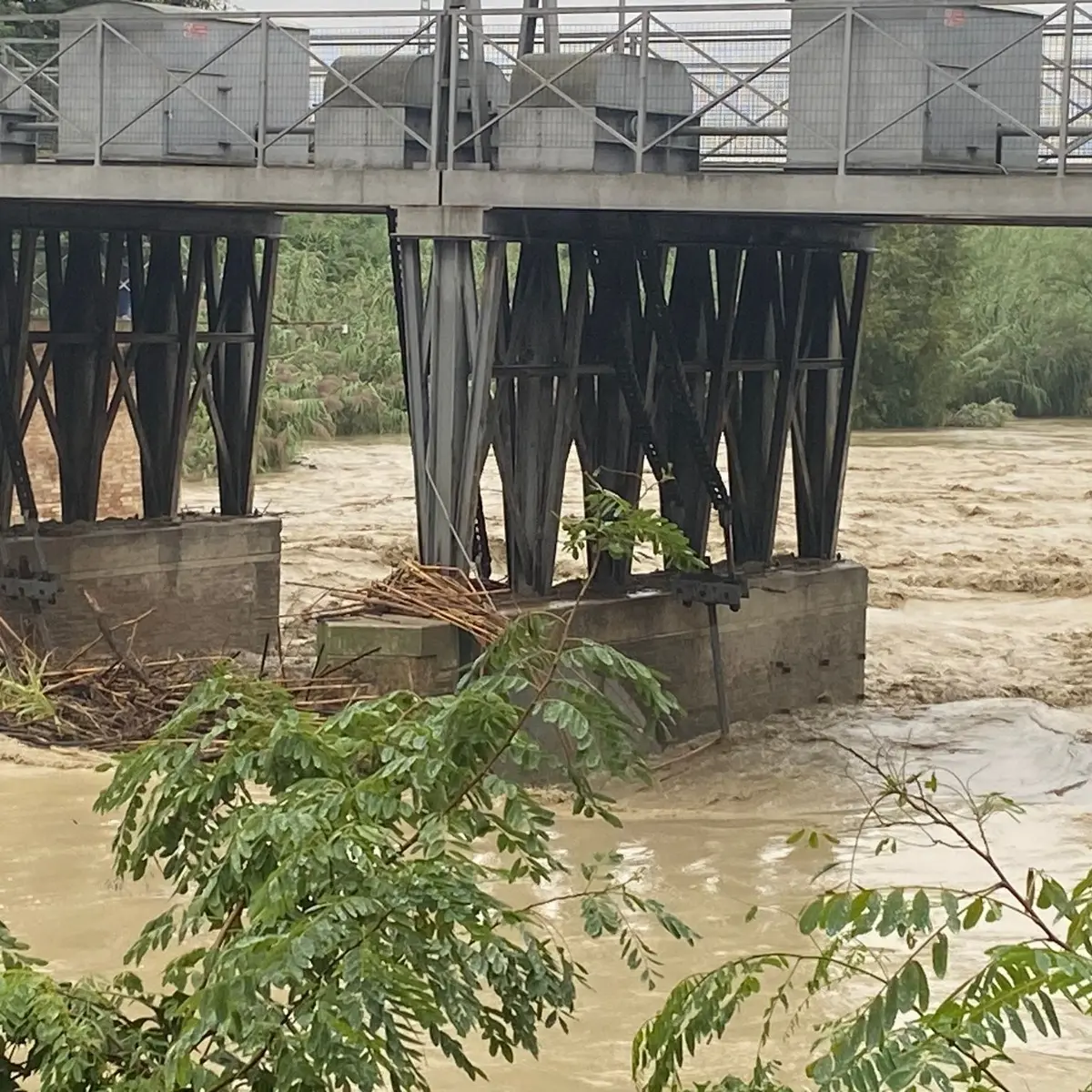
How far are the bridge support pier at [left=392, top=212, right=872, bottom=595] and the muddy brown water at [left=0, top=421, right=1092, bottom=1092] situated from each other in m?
2.17

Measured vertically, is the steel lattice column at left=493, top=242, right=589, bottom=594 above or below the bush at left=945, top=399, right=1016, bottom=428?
above

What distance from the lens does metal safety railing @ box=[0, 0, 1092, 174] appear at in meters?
14.9

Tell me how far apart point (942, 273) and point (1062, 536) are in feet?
57.1

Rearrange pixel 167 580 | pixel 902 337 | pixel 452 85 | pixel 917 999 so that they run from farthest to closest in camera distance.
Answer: pixel 902 337, pixel 167 580, pixel 452 85, pixel 917 999

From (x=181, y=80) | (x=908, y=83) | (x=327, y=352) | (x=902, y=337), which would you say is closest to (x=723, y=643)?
(x=908, y=83)

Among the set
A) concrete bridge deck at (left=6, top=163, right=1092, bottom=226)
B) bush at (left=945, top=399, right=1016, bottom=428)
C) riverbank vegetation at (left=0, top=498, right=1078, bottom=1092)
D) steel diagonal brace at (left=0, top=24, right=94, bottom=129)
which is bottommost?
bush at (left=945, top=399, right=1016, bottom=428)

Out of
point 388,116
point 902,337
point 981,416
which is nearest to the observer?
point 388,116

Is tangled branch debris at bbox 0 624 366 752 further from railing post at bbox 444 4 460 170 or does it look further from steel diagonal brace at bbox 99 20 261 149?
steel diagonal brace at bbox 99 20 261 149

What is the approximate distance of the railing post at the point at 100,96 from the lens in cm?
1683

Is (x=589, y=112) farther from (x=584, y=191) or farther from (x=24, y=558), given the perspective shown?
(x=24, y=558)

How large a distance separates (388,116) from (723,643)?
209 inches

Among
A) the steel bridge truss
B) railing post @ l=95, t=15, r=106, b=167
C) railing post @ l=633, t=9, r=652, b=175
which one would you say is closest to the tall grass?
the steel bridge truss

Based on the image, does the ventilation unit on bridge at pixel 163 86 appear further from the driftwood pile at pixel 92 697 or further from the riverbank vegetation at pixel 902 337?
the riverbank vegetation at pixel 902 337

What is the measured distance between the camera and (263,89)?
16391mm
